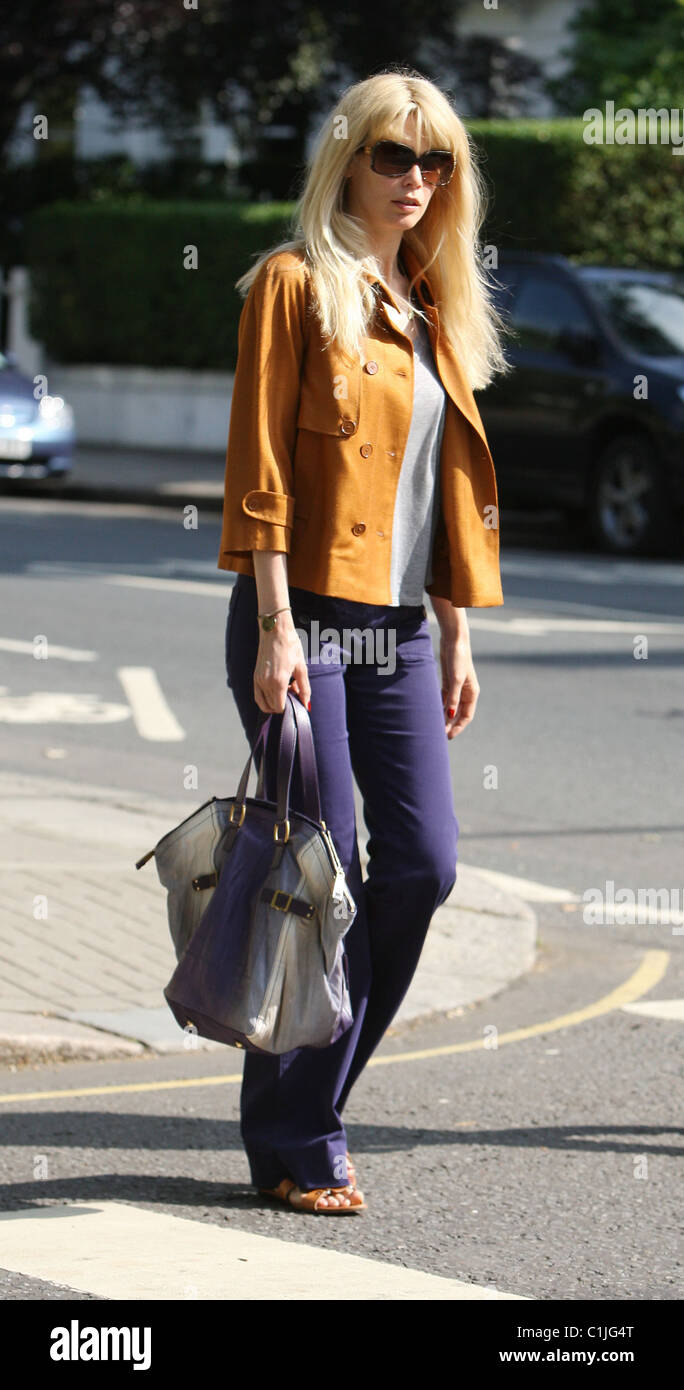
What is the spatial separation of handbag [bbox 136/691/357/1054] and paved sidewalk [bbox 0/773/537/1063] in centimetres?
145

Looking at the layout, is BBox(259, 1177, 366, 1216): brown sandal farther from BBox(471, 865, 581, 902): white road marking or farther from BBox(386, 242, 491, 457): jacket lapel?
BBox(471, 865, 581, 902): white road marking

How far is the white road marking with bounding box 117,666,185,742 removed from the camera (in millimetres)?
9211

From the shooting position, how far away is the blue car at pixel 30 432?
19.9 m

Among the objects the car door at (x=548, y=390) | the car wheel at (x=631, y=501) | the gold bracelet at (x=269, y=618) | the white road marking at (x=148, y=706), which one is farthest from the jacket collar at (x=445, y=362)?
the car door at (x=548, y=390)

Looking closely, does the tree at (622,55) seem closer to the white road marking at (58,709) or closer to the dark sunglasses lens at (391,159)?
the white road marking at (58,709)

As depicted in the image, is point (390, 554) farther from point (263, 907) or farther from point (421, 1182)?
point (421, 1182)

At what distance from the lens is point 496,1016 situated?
18.2 feet

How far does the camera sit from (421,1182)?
13.6 feet

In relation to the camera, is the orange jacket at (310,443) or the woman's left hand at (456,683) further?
the woman's left hand at (456,683)

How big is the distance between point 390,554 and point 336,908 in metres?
0.67

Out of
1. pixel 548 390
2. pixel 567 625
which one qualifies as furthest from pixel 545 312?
pixel 567 625

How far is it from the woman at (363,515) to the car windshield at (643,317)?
12.7m

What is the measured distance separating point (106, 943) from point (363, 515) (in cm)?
238

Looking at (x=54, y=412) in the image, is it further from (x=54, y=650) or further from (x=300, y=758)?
(x=300, y=758)
